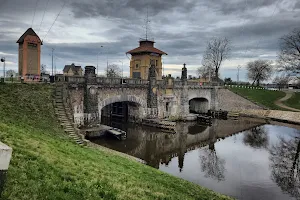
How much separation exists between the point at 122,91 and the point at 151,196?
25.7 meters

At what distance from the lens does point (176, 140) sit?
2866 cm

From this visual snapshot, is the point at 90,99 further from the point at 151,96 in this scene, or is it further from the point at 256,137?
the point at 256,137

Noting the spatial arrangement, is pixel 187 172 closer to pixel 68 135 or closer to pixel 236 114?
pixel 68 135

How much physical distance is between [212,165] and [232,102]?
109 feet

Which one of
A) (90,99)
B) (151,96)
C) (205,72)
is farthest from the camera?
(205,72)

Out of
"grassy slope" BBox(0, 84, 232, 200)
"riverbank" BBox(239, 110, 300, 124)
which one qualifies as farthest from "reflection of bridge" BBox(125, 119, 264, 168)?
"grassy slope" BBox(0, 84, 232, 200)

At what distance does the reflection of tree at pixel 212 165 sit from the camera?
18.7 m

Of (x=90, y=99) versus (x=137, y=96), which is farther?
(x=137, y=96)

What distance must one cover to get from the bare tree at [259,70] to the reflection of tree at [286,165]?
6481cm

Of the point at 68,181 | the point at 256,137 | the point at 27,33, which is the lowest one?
the point at 256,137

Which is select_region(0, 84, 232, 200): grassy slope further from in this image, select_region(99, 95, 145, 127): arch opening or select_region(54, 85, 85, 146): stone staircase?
select_region(99, 95, 145, 127): arch opening

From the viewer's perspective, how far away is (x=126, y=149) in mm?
24125

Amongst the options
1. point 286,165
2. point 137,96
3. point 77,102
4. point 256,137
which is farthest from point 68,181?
point 256,137

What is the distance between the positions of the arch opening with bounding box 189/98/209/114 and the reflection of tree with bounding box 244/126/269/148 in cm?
1362
